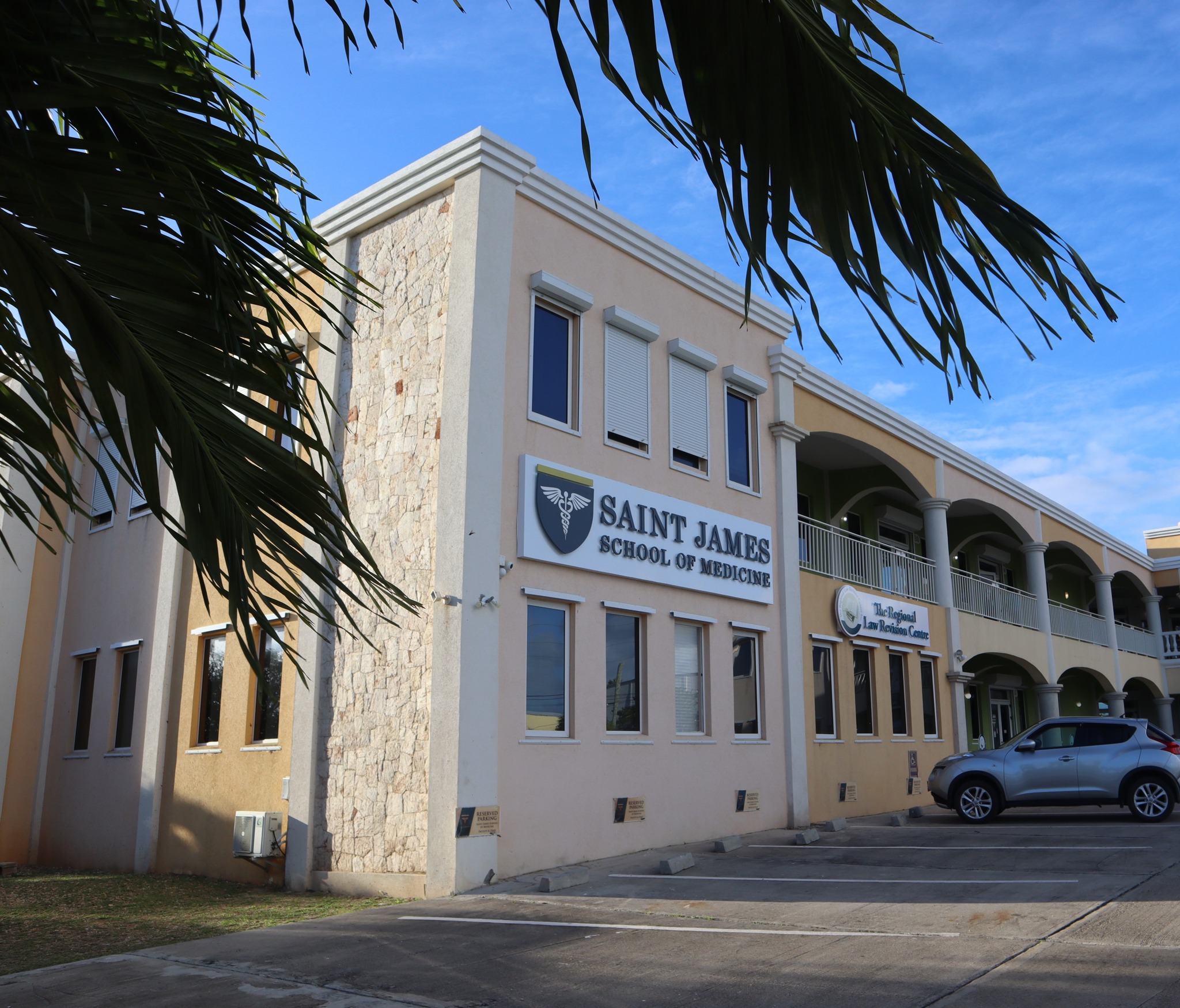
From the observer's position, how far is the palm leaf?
88.4 inches

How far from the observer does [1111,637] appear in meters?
31.3

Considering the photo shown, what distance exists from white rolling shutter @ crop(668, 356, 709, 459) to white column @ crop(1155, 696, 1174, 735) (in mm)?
26947

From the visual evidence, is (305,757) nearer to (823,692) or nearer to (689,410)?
(689,410)

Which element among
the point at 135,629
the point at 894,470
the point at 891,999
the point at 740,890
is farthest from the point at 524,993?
the point at 894,470

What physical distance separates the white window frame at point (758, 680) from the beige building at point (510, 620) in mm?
40

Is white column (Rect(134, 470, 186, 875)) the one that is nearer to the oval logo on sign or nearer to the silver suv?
the oval logo on sign

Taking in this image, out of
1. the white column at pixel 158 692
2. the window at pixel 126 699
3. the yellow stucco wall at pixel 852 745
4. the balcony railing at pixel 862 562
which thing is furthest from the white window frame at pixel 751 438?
the window at pixel 126 699

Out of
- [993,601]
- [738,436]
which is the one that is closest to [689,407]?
[738,436]

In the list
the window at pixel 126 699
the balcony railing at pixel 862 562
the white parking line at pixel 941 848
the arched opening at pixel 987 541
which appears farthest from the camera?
the arched opening at pixel 987 541

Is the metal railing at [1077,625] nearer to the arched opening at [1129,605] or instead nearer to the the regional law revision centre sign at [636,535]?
the arched opening at [1129,605]

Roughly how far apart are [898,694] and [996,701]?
35.1 ft

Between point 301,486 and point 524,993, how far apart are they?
5016 millimetres

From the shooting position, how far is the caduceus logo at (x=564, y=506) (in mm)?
12953

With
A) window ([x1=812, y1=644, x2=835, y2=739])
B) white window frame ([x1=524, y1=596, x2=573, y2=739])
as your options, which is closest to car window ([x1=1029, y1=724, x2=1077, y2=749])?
window ([x1=812, y1=644, x2=835, y2=739])
